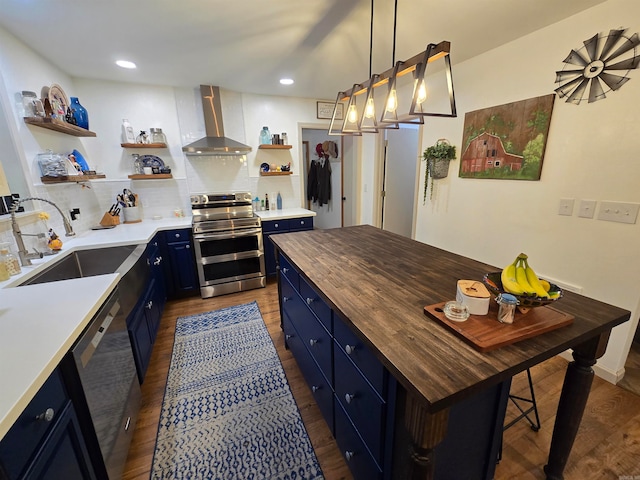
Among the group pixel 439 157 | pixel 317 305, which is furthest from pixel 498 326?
pixel 439 157

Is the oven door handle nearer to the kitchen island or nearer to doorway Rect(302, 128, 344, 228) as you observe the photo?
the kitchen island

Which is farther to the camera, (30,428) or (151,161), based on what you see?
(151,161)

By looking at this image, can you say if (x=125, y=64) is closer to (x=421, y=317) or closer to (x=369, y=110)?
(x=369, y=110)

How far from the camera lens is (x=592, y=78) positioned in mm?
1759

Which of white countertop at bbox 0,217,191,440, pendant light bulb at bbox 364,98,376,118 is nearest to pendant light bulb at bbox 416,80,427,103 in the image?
pendant light bulb at bbox 364,98,376,118

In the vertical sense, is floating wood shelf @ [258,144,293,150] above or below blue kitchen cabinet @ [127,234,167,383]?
above

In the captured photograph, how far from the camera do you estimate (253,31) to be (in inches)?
77.4

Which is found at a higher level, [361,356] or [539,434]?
[361,356]

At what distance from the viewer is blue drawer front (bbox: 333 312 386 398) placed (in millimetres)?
916

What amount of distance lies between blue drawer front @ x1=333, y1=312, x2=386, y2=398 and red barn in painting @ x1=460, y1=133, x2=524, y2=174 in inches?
83.5

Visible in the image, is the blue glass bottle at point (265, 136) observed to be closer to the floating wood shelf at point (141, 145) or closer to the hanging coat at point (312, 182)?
the floating wood shelf at point (141, 145)

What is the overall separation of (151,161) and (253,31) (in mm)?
2009

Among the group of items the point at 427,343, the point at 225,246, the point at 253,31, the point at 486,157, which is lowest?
the point at 225,246

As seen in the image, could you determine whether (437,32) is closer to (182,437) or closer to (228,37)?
(228,37)
